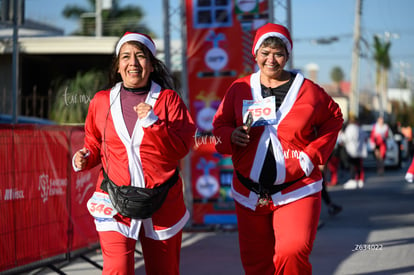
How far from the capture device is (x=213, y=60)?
380 inches

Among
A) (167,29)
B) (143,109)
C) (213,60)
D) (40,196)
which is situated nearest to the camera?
(143,109)

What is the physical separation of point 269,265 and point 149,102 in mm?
1317

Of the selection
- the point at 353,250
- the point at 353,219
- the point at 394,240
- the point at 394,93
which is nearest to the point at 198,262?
the point at 353,250

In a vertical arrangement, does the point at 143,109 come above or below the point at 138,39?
below

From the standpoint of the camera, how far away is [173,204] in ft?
13.7

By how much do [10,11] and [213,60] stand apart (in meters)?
2.96

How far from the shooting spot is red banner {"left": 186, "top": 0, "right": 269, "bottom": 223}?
9.45m

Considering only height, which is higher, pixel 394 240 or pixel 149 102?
pixel 149 102

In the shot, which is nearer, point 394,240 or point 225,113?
point 225,113

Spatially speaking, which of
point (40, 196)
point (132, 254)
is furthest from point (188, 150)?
point (40, 196)

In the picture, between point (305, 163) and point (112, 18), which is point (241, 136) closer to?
point (305, 163)

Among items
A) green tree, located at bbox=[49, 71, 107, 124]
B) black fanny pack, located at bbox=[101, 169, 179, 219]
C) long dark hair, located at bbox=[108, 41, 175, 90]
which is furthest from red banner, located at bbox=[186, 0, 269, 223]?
black fanny pack, located at bbox=[101, 169, 179, 219]

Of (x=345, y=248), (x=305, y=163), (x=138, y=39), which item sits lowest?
(x=345, y=248)

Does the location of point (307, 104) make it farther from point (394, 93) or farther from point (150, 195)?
point (394, 93)
